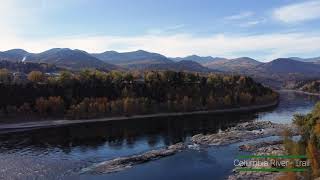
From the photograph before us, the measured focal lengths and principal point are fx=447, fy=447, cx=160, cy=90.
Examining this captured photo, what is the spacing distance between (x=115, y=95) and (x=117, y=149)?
47.6 m

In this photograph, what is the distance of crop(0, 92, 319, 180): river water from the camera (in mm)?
46156

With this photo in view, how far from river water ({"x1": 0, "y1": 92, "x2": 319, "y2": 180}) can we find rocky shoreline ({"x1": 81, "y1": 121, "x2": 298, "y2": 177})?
1.52 meters

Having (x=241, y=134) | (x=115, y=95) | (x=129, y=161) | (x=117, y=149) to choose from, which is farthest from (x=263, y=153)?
(x=115, y=95)

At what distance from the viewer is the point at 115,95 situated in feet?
355

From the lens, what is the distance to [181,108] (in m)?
109

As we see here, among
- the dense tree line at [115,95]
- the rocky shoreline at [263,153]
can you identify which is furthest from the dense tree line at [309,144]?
the dense tree line at [115,95]

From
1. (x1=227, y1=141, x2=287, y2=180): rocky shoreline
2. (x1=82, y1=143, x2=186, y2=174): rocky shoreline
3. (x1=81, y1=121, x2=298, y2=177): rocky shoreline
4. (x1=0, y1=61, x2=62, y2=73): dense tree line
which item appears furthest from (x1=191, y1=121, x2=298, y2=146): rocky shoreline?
(x1=0, y1=61, x2=62, y2=73): dense tree line

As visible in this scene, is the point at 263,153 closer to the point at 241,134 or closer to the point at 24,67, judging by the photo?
the point at 241,134

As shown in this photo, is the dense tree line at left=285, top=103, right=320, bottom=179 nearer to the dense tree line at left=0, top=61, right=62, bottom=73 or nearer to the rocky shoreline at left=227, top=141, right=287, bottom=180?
the rocky shoreline at left=227, top=141, right=287, bottom=180

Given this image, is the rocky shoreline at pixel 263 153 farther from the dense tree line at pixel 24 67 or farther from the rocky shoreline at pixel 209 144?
the dense tree line at pixel 24 67

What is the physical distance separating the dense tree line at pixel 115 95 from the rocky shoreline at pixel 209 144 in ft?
100

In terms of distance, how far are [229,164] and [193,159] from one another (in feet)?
15.7

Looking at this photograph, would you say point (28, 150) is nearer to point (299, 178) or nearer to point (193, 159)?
point (193, 159)

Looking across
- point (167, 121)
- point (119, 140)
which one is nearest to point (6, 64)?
point (167, 121)
